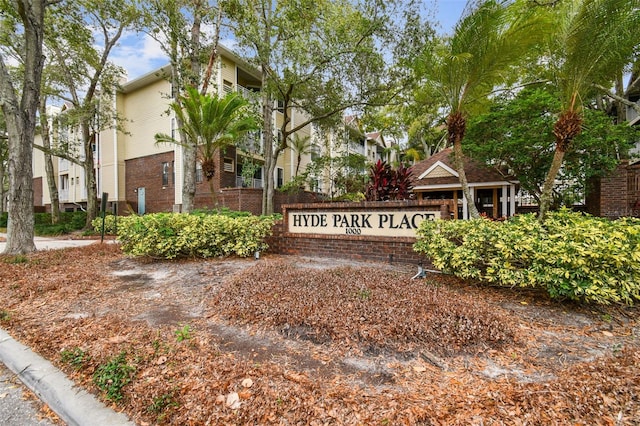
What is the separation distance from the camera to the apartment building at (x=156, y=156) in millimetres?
17766

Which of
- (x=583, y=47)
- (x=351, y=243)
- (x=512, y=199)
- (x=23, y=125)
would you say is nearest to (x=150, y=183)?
(x=23, y=125)

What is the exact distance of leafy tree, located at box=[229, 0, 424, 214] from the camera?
10.2 m

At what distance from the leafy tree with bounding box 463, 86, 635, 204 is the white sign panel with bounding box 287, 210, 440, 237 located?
8.70m

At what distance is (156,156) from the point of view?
20.2 meters

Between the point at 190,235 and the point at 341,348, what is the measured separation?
510cm

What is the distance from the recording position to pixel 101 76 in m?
16.1

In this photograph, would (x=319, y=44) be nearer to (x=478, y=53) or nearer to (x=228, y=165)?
(x=478, y=53)

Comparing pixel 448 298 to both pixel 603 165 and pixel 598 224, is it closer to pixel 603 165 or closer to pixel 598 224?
pixel 598 224

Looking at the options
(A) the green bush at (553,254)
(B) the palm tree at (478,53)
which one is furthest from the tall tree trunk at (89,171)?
(A) the green bush at (553,254)

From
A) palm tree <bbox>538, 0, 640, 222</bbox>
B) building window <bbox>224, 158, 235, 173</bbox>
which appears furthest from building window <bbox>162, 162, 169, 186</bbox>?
palm tree <bbox>538, 0, 640, 222</bbox>

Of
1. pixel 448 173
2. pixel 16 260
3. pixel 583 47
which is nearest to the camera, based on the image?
pixel 583 47

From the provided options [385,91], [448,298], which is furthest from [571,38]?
[385,91]

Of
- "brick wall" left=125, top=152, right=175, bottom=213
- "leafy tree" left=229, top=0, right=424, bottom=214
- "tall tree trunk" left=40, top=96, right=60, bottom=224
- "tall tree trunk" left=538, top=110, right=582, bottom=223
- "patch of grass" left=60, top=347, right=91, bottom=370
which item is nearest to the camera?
"patch of grass" left=60, top=347, right=91, bottom=370

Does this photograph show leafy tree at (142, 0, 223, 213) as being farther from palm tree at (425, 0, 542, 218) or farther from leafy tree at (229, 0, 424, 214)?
palm tree at (425, 0, 542, 218)
